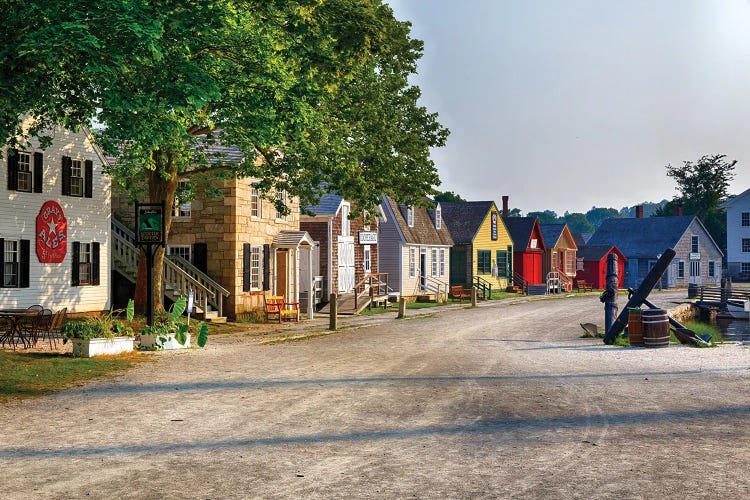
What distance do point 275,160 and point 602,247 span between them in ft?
177

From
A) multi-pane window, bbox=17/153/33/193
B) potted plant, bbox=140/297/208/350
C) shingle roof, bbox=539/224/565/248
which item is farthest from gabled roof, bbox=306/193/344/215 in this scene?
shingle roof, bbox=539/224/565/248

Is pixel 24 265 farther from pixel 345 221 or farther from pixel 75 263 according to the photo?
pixel 345 221

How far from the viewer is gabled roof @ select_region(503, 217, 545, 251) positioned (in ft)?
212

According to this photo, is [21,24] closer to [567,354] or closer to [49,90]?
[49,90]

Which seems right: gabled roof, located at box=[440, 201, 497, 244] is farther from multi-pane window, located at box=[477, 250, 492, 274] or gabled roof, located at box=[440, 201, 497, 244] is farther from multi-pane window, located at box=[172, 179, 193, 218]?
multi-pane window, located at box=[172, 179, 193, 218]

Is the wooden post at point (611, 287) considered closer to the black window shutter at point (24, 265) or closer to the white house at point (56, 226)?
the white house at point (56, 226)

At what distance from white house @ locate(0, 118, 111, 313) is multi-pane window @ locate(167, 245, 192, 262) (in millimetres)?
2748

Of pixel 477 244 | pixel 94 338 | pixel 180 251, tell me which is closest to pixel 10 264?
pixel 180 251

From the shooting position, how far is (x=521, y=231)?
216 ft

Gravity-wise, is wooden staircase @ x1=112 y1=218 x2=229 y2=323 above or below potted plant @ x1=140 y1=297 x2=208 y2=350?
above

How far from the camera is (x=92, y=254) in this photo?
29.2 meters

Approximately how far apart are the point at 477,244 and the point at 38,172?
35882mm

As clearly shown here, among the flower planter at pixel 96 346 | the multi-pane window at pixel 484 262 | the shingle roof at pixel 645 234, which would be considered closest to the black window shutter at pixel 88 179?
the flower planter at pixel 96 346

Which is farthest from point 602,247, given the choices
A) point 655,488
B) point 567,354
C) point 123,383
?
point 655,488
